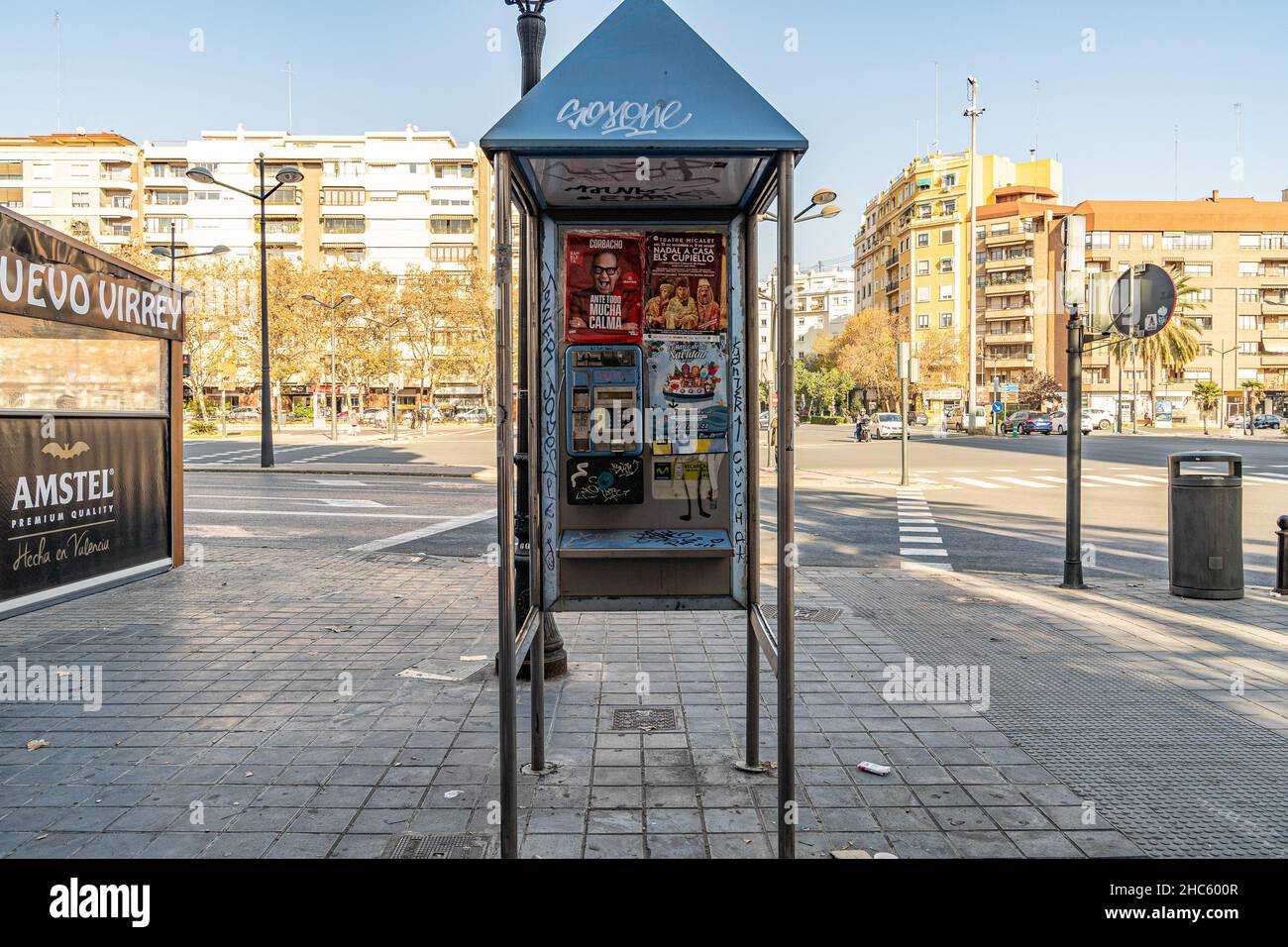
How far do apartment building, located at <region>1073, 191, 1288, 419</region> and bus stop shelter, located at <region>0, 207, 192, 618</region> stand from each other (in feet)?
285

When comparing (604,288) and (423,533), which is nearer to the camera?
(604,288)

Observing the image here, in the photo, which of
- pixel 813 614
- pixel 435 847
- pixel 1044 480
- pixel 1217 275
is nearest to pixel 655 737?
pixel 435 847

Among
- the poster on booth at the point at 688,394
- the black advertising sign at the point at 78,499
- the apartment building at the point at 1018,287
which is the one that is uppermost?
the apartment building at the point at 1018,287

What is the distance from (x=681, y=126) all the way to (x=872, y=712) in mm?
3498

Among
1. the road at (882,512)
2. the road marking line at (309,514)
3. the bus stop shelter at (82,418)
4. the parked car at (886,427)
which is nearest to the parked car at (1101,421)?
the parked car at (886,427)

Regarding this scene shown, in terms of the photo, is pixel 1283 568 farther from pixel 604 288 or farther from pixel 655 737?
pixel 604 288

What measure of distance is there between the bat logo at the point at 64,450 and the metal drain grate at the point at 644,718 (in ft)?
16.2

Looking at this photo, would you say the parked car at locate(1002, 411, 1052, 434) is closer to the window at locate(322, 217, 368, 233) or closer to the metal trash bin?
the metal trash bin

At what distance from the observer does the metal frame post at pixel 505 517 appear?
11.0ft

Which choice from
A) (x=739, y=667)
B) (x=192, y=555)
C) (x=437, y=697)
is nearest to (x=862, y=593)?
(x=739, y=667)

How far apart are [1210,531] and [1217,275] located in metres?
90.7

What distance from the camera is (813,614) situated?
26.7 ft

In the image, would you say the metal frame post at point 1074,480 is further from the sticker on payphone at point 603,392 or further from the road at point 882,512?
the sticker on payphone at point 603,392

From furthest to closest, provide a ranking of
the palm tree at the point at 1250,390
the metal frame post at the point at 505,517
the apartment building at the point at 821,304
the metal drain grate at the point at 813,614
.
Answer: the apartment building at the point at 821,304
the palm tree at the point at 1250,390
the metal drain grate at the point at 813,614
the metal frame post at the point at 505,517
